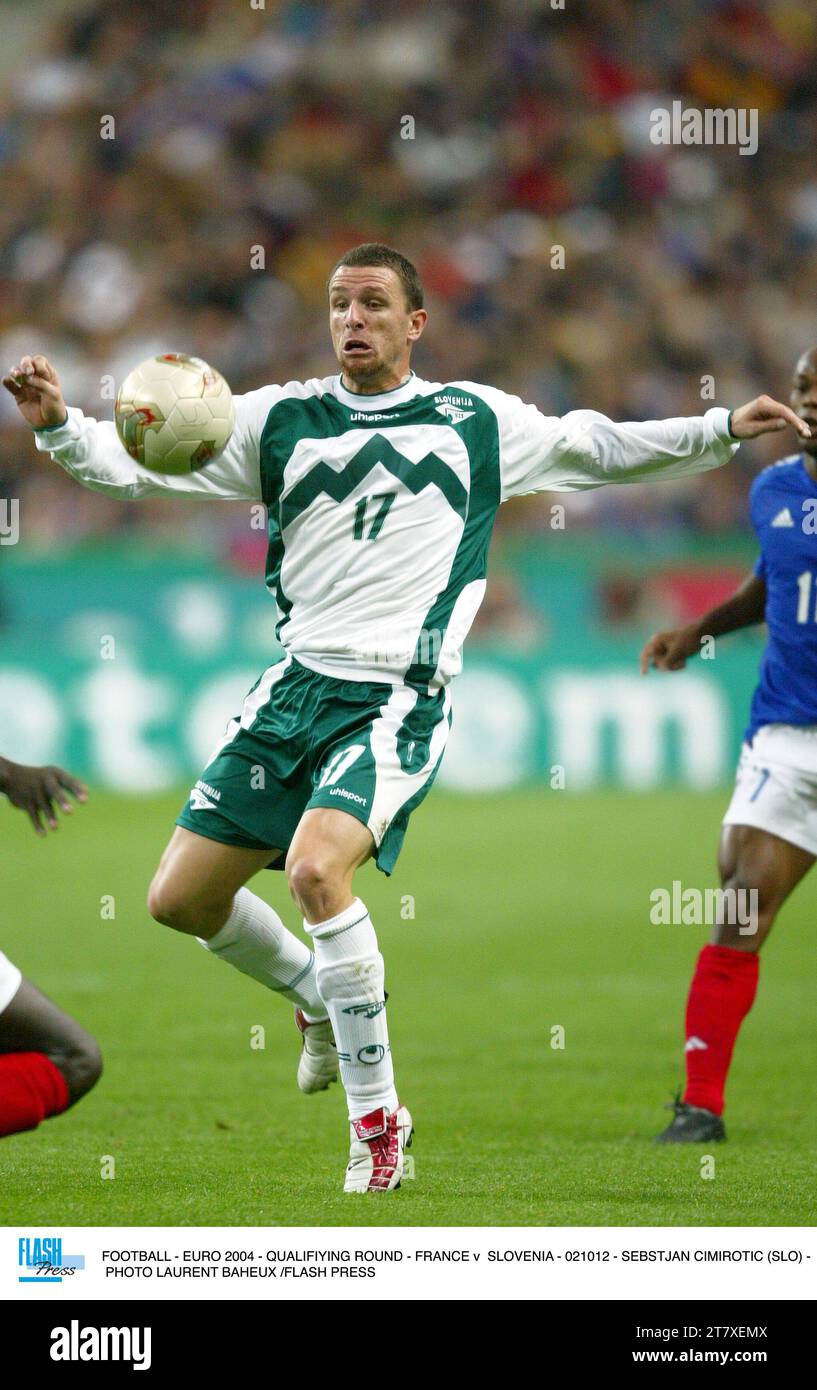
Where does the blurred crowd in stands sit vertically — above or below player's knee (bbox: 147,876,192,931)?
above

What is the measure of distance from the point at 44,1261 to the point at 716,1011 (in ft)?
8.56

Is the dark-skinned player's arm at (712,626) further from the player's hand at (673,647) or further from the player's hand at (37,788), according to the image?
the player's hand at (37,788)

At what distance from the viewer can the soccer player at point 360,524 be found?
527cm

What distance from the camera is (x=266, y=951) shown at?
5.86 m

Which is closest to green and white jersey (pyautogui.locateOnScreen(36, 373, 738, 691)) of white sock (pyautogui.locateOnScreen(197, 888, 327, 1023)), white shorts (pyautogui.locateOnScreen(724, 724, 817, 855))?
white sock (pyautogui.locateOnScreen(197, 888, 327, 1023))

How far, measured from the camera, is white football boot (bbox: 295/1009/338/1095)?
599cm

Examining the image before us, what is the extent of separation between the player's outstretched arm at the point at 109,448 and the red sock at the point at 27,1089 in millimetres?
1649

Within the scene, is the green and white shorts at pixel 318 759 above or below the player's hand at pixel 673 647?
below

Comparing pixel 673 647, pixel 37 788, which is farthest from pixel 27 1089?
pixel 673 647

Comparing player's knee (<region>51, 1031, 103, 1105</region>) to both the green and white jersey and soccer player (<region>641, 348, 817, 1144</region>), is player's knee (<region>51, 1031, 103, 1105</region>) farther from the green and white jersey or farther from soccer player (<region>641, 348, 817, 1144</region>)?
soccer player (<region>641, 348, 817, 1144</region>)

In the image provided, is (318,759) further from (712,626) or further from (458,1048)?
(458,1048)

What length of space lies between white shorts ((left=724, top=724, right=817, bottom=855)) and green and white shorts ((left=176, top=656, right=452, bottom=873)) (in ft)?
4.05

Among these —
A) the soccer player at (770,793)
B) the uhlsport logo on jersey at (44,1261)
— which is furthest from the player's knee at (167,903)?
the soccer player at (770,793)
